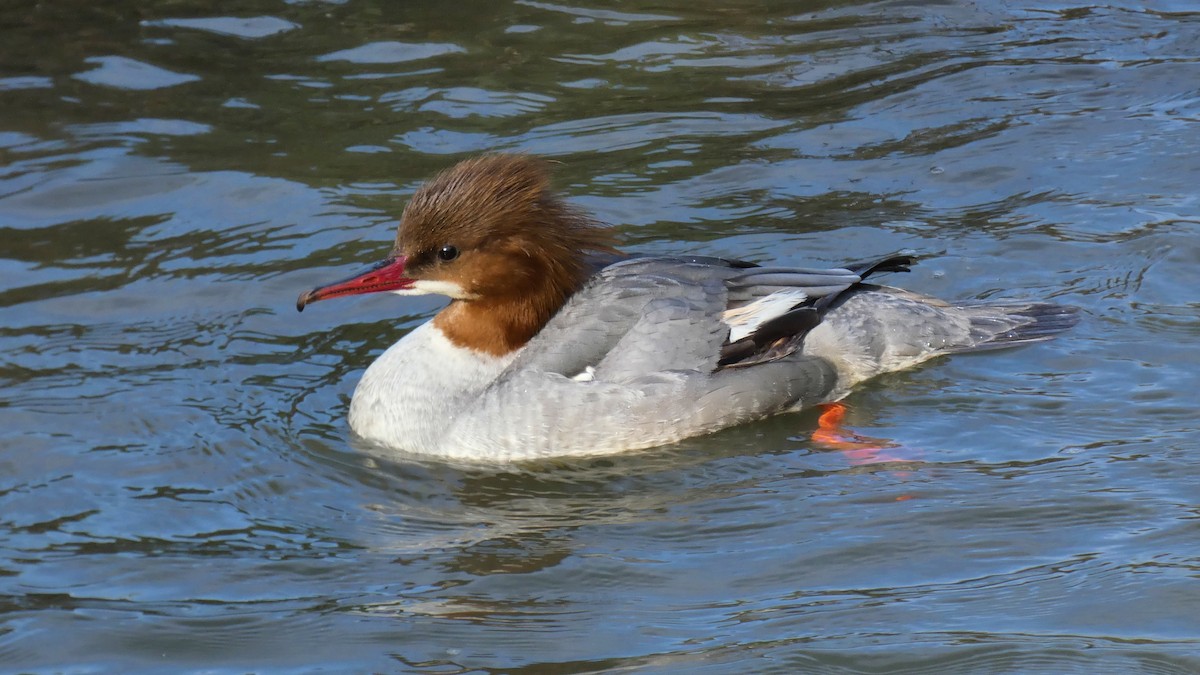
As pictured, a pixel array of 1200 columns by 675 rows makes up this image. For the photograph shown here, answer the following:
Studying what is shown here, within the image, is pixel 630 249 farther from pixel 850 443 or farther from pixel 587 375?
pixel 850 443

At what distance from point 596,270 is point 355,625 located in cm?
244

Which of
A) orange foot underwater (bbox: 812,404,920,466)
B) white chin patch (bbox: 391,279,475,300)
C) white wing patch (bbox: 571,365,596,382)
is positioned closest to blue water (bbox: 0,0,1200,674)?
orange foot underwater (bbox: 812,404,920,466)

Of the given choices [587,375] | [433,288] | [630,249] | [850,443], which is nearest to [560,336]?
[587,375]

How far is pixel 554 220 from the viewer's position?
665 centimetres

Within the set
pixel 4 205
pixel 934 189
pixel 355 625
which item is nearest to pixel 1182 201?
pixel 934 189

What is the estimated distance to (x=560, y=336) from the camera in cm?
662

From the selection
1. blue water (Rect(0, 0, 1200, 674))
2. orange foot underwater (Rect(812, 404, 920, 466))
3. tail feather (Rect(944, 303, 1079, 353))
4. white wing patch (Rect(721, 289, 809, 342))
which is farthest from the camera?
tail feather (Rect(944, 303, 1079, 353))

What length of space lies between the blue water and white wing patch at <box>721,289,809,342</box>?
457 mm

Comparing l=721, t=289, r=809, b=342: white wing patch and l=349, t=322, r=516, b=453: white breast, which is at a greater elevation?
l=721, t=289, r=809, b=342: white wing patch

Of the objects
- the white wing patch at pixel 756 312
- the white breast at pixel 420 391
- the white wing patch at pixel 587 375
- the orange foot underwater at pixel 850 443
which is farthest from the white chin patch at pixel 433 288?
the orange foot underwater at pixel 850 443

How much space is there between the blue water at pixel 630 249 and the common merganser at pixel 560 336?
0.57ft

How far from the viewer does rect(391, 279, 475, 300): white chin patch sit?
654 centimetres

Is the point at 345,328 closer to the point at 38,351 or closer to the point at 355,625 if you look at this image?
the point at 38,351

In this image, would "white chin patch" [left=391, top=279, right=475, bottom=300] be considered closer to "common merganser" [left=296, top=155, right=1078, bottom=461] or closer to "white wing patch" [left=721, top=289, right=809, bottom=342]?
"common merganser" [left=296, top=155, right=1078, bottom=461]
